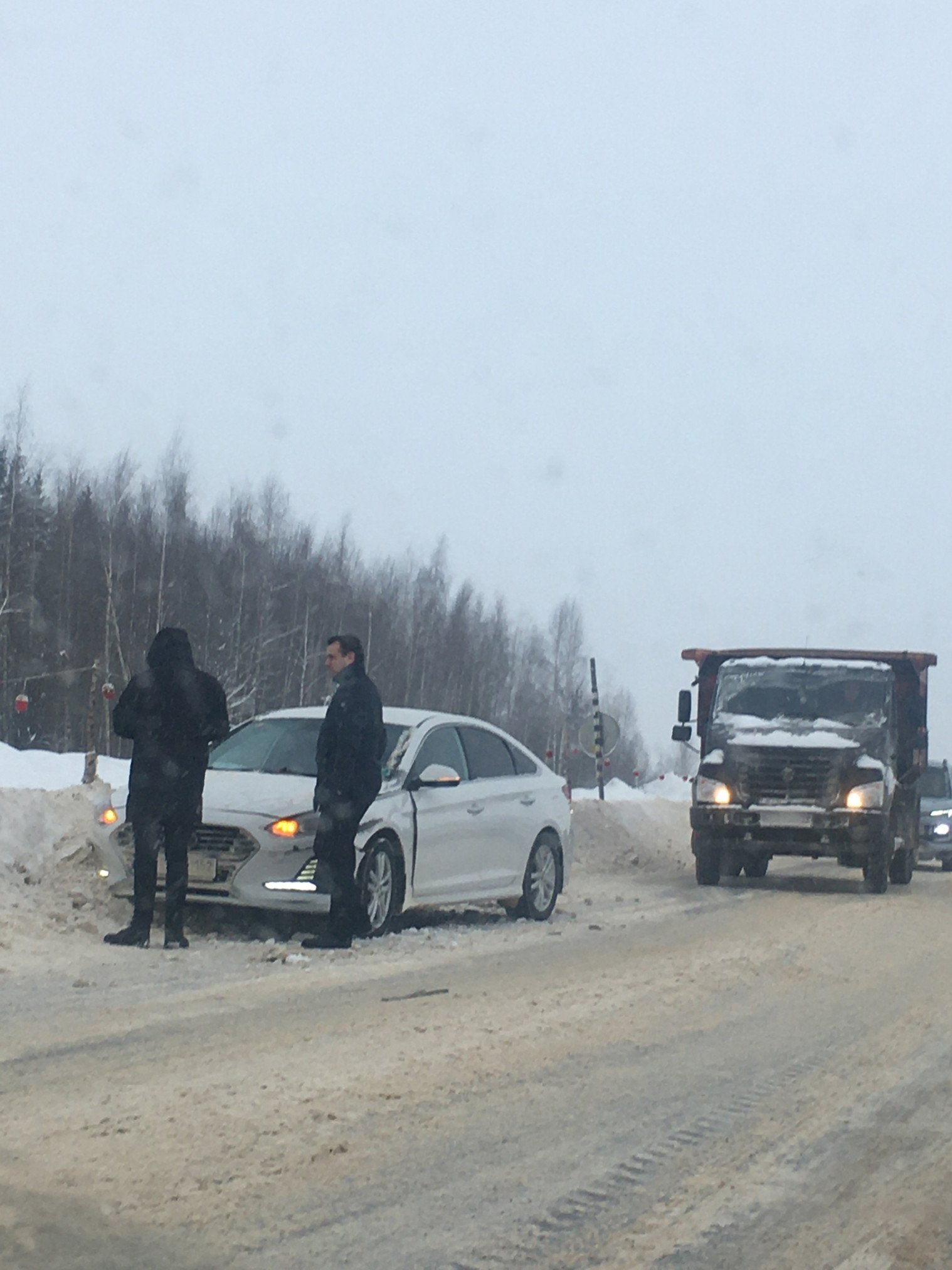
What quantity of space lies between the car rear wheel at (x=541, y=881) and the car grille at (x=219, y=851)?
306cm

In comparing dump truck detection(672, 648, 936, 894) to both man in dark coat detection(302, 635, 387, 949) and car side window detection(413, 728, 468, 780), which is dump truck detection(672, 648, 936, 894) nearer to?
car side window detection(413, 728, 468, 780)

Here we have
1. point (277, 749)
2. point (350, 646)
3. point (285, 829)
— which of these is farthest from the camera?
point (277, 749)

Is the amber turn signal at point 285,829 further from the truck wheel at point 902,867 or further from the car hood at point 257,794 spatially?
the truck wheel at point 902,867

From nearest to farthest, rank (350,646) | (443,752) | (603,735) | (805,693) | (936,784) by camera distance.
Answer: (350,646)
(443,752)
(805,693)
(603,735)
(936,784)

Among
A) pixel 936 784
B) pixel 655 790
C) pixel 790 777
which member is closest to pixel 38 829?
pixel 790 777

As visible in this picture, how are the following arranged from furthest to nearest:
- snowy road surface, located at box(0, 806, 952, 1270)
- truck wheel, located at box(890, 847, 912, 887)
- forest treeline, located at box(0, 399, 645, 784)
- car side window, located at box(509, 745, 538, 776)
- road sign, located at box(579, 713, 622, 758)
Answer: forest treeline, located at box(0, 399, 645, 784)
road sign, located at box(579, 713, 622, 758)
truck wheel, located at box(890, 847, 912, 887)
car side window, located at box(509, 745, 538, 776)
snowy road surface, located at box(0, 806, 952, 1270)

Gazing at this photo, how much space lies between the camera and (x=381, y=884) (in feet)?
35.9

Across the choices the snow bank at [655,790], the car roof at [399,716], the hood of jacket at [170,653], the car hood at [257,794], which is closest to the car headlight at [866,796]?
the car roof at [399,716]

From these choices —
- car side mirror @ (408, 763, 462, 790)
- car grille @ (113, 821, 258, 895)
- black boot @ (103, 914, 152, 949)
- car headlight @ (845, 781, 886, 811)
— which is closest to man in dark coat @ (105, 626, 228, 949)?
black boot @ (103, 914, 152, 949)

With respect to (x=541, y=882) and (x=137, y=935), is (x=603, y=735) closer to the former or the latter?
(x=541, y=882)

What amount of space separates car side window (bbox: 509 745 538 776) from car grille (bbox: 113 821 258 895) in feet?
10.4

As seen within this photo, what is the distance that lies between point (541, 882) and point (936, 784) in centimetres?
1448

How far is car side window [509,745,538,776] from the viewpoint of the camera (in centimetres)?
1316

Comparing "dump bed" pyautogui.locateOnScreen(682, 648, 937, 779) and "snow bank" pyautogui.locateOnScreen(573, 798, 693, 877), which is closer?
"dump bed" pyautogui.locateOnScreen(682, 648, 937, 779)
